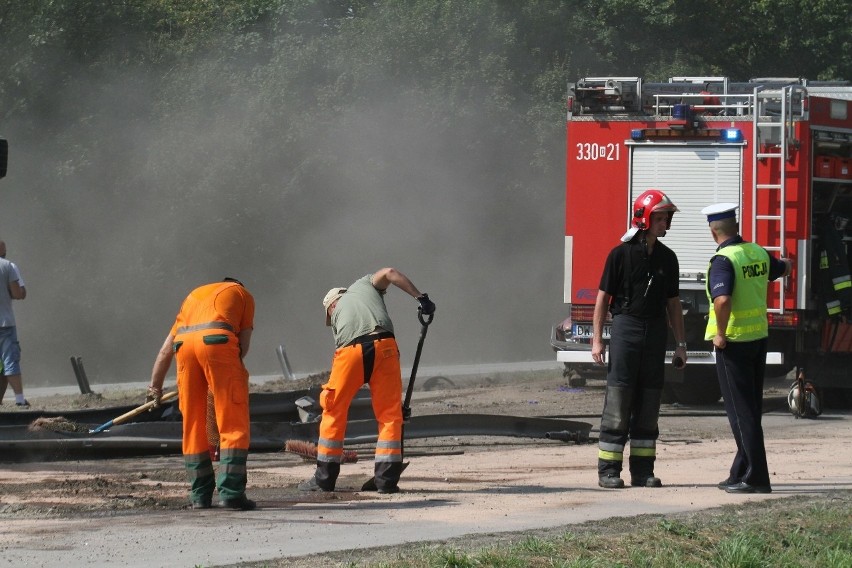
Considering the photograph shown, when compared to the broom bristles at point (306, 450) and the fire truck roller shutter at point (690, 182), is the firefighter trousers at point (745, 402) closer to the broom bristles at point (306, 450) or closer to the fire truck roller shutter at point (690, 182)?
the broom bristles at point (306, 450)

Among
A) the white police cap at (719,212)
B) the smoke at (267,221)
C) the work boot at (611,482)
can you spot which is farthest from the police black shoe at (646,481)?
the smoke at (267,221)

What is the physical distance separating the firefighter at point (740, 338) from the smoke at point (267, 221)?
760 inches

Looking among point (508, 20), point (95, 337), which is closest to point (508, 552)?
point (95, 337)

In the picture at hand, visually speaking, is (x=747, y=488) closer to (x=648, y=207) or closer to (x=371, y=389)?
(x=648, y=207)

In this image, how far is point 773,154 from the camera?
1444 cm

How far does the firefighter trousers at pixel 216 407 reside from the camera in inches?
318

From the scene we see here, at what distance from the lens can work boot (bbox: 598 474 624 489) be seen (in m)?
9.14

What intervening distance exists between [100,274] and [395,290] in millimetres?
6246

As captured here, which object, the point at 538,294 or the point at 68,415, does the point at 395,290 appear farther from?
the point at 68,415

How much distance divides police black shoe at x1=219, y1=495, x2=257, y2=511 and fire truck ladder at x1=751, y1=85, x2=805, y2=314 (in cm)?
782

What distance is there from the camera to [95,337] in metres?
27.3

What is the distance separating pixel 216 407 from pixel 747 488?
332 cm

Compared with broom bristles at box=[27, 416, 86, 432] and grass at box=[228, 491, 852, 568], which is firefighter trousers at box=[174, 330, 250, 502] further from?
broom bristles at box=[27, 416, 86, 432]

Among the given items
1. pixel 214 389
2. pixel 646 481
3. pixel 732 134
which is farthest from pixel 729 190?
pixel 214 389
